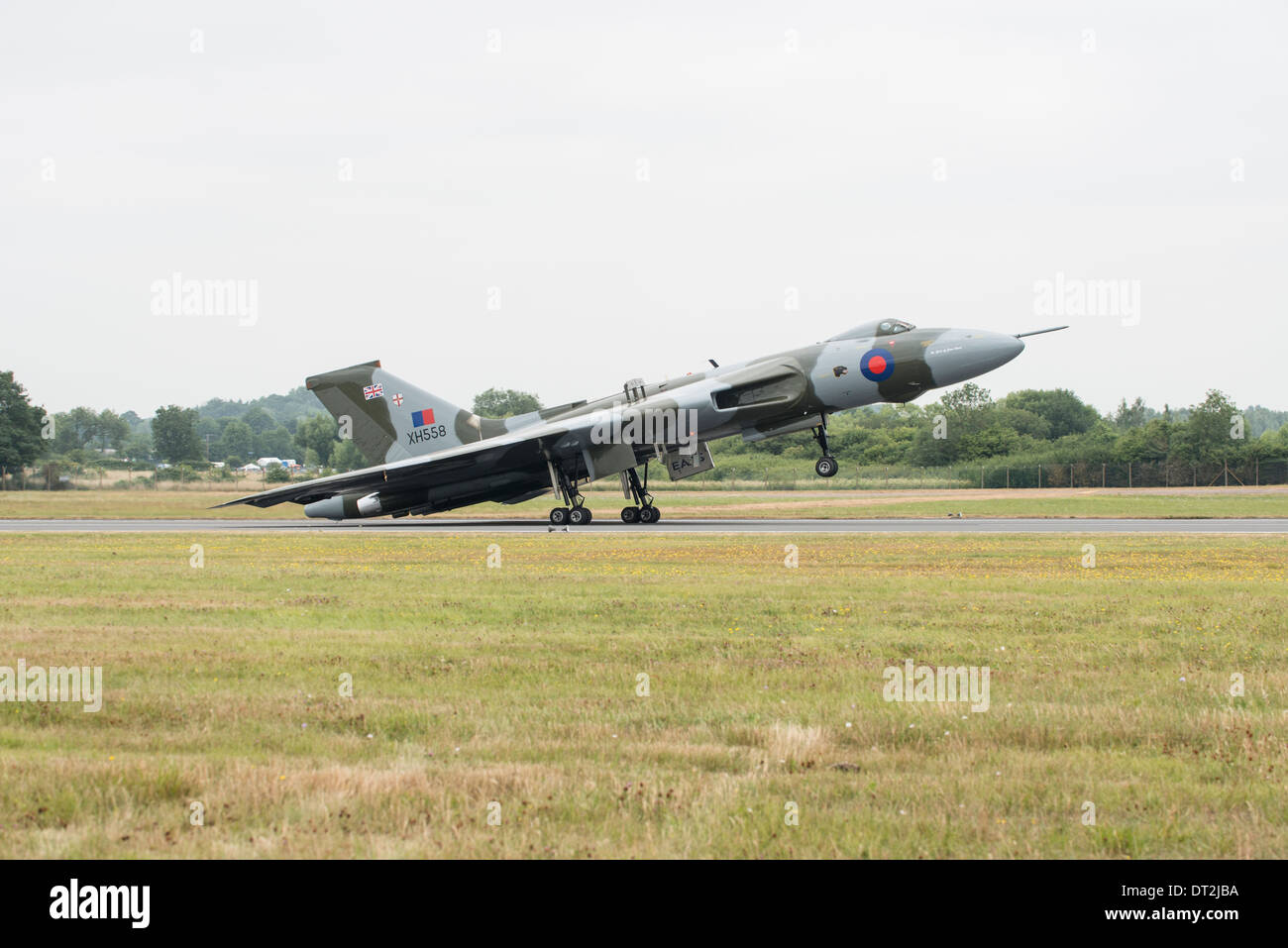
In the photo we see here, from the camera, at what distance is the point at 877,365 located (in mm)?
30312

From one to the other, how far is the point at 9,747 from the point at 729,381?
26.2m

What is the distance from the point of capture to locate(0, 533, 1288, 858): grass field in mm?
5656

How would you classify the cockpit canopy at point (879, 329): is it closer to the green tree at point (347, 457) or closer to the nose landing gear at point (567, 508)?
the nose landing gear at point (567, 508)

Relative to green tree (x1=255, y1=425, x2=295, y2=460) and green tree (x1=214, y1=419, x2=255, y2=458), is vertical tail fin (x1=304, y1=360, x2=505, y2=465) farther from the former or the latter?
green tree (x1=255, y1=425, x2=295, y2=460)

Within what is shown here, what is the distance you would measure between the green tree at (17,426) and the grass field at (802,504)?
1483 cm

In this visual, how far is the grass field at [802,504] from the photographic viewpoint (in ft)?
142

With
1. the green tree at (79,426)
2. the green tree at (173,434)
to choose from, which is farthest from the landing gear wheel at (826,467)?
the green tree at (79,426)

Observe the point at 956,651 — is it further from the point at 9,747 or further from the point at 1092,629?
the point at 9,747

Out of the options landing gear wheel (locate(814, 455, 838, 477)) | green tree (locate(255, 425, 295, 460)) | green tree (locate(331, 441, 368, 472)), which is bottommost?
landing gear wheel (locate(814, 455, 838, 477))

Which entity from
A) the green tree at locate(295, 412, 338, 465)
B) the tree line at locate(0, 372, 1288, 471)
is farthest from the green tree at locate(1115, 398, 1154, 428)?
the green tree at locate(295, 412, 338, 465)

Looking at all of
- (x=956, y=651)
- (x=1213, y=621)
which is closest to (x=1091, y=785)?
(x=956, y=651)

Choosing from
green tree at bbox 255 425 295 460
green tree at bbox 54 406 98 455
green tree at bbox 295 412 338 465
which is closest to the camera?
green tree at bbox 295 412 338 465

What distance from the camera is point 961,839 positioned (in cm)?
554

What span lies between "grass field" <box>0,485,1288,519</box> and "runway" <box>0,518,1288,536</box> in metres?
4.25
